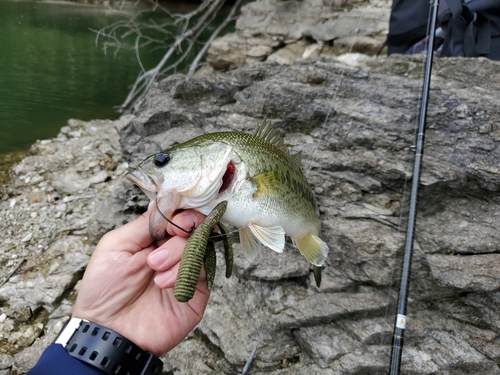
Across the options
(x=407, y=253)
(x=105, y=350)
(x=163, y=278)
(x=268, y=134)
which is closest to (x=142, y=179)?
(x=163, y=278)

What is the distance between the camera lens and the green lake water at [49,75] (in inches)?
264

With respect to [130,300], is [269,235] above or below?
above

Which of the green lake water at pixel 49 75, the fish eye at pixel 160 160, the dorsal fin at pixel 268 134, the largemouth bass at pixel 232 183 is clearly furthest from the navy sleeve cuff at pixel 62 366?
the green lake water at pixel 49 75

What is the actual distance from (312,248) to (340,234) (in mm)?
1181

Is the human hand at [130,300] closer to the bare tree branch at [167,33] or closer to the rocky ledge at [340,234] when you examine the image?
the rocky ledge at [340,234]

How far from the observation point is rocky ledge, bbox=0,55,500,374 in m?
2.60

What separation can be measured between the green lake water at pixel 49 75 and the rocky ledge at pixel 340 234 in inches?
121

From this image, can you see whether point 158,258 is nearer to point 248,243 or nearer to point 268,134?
point 248,243

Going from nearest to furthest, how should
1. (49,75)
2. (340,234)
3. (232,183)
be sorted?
(232,183), (340,234), (49,75)

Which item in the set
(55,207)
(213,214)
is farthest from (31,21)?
(213,214)

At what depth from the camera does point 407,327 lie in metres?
2.61

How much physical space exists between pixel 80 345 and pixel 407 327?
6.73 ft

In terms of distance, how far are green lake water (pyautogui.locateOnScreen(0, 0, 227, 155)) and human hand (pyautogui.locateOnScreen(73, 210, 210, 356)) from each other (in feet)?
16.1

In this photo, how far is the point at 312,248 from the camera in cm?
180
